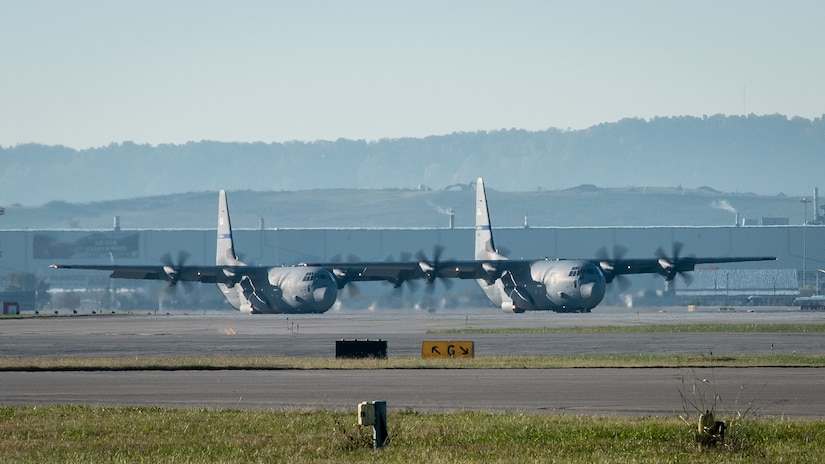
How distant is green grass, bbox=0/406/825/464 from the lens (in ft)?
61.9

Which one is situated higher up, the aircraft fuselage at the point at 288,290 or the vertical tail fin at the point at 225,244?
the vertical tail fin at the point at 225,244

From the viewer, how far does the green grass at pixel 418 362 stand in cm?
3822

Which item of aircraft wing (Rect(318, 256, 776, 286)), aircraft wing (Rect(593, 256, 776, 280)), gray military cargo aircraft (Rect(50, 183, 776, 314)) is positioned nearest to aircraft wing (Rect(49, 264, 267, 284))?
gray military cargo aircraft (Rect(50, 183, 776, 314))

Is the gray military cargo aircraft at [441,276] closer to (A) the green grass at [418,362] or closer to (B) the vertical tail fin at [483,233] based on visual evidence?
(B) the vertical tail fin at [483,233]

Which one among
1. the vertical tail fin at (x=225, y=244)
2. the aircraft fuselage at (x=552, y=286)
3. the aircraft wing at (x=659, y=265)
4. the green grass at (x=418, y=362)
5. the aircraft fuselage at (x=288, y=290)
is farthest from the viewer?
the vertical tail fin at (x=225, y=244)

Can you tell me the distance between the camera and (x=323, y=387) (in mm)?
31000

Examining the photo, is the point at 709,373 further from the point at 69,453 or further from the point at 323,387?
the point at 69,453

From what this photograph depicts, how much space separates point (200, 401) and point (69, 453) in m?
8.16

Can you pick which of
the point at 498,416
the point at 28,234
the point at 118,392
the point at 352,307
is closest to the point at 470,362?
the point at 118,392

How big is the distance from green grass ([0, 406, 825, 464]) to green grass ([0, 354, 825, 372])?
14206 millimetres

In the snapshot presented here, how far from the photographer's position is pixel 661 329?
2496 inches

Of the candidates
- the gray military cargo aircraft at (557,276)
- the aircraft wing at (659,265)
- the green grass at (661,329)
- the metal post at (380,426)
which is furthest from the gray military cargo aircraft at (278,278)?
the metal post at (380,426)

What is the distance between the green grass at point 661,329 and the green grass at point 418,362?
1902 cm

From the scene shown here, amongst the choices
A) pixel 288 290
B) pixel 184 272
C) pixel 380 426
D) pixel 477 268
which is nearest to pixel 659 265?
pixel 477 268
